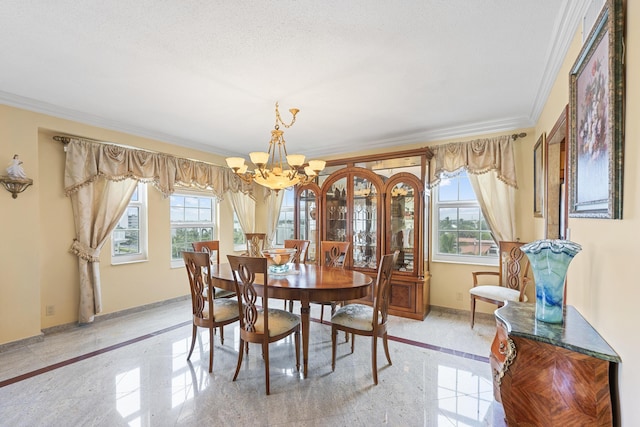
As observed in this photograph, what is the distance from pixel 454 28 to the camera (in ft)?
5.79

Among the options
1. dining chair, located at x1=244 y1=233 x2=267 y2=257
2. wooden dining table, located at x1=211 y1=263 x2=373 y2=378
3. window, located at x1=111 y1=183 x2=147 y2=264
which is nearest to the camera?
wooden dining table, located at x1=211 y1=263 x2=373 y2=378

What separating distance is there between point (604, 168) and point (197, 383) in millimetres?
2842

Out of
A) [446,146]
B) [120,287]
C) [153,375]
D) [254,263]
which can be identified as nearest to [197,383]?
[153,375]

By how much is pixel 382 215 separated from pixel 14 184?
4016 millimetres

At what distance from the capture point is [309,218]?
4734 mm

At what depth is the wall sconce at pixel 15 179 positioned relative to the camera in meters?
2.75

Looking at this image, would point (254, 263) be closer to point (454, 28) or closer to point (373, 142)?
point (454, 28)

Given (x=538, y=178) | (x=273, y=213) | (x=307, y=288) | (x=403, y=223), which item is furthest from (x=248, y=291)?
(x=273, y=213)

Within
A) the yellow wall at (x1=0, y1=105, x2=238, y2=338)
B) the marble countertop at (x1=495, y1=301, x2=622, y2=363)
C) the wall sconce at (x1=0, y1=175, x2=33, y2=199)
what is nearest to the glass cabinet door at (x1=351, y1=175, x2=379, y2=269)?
the marble countertop at (x1=495, y1=301, x2=622, y2=363)

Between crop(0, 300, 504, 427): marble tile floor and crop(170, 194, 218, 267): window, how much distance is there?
150cm

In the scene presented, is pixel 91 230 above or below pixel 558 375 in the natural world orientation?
above

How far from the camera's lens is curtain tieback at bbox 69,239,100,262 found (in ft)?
10.9

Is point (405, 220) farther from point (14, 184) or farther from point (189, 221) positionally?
point (14, 184)

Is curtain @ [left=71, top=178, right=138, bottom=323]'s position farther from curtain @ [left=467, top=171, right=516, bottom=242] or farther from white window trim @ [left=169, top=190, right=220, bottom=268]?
curtain @ [left=467, top=171, right=516, bottom=242]
